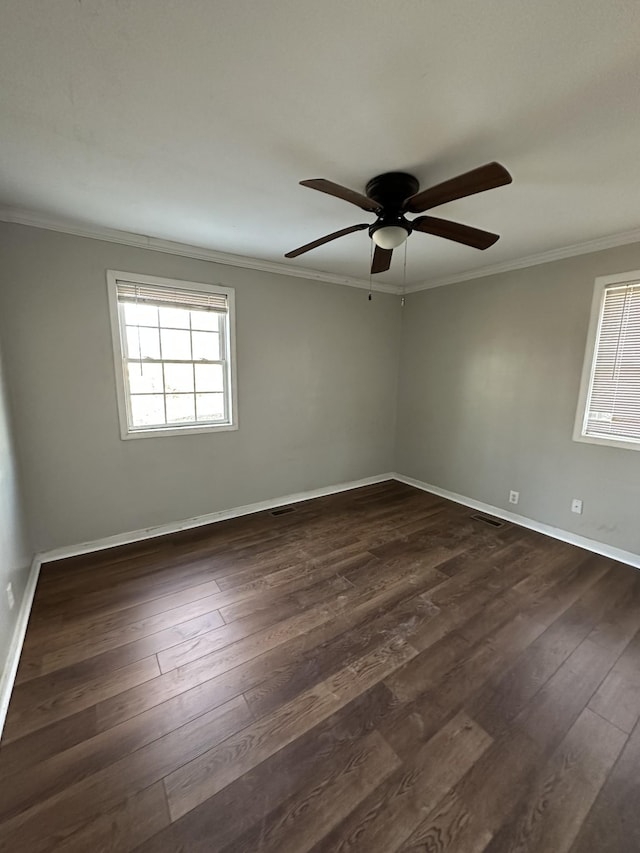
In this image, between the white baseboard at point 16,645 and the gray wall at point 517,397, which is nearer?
the white baseboard at point 16,645

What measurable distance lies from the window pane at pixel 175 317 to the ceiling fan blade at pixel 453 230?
209 cm

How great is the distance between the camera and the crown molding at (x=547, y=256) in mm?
2611

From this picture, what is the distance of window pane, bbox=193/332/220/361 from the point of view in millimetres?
3140

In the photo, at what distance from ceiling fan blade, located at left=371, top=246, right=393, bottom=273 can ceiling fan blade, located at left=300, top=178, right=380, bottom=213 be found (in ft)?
1.74

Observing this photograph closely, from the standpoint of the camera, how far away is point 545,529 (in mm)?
3203

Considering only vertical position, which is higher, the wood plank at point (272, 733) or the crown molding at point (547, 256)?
the crown molding at point (547, 256)

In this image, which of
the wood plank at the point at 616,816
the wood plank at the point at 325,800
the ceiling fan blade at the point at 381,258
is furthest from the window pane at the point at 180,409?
the wood plank at the point at 616,816

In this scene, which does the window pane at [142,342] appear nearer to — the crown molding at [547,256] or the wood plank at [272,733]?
the wood plank at [272,733]

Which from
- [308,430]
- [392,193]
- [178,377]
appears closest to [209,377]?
[178,377]

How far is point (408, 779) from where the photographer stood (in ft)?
4.16

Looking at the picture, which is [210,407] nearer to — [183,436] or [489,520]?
[183,436]

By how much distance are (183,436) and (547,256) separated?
3663 mm

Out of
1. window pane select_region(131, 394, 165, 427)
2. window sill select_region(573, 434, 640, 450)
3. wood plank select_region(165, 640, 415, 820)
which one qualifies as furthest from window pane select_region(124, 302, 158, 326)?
window sill select_region(573, 434, 640, 450)

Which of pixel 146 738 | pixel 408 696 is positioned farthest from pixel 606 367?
pixel 146 738
